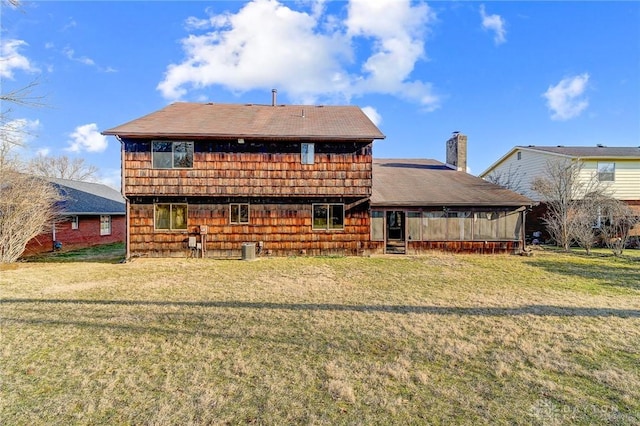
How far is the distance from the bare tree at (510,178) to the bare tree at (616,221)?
562cm

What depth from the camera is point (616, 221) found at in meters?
14.7

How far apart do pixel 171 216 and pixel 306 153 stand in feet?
20.0

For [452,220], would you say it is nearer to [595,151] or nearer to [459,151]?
[459,151]

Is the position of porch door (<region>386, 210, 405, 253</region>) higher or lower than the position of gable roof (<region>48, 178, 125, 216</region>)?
lower

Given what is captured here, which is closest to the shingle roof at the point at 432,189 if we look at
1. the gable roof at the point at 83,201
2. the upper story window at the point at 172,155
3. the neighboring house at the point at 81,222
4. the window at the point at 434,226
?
the window at the point at 434,226

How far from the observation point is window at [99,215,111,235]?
62.7 feet

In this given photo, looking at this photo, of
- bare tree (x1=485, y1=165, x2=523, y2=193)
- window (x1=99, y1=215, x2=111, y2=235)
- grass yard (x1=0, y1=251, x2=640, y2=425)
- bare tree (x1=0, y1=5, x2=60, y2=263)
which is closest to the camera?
grass yard (x1=0, y1=251, x2=640, y2=425)

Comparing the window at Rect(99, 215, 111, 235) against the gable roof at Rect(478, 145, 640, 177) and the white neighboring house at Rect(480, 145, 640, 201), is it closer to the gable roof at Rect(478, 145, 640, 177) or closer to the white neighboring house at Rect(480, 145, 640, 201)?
the white neighboring house at Rect(480, 145, 640, 201)

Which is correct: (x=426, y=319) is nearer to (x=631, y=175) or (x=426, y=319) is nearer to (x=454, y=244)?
(x=454, y=244)

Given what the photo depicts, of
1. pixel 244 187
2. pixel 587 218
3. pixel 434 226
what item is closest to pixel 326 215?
pixel 244 187

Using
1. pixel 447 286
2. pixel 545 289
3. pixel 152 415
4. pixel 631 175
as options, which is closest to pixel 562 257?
Result: pixel 545 289

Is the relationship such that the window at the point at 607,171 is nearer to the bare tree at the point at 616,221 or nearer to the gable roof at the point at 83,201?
the bare tree at the point at 616,221

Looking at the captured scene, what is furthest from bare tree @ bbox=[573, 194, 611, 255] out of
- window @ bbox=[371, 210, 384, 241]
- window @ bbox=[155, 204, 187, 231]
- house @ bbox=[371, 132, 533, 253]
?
window @ bbox=[155, 204, 187, 231]

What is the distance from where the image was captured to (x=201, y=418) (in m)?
3.10
